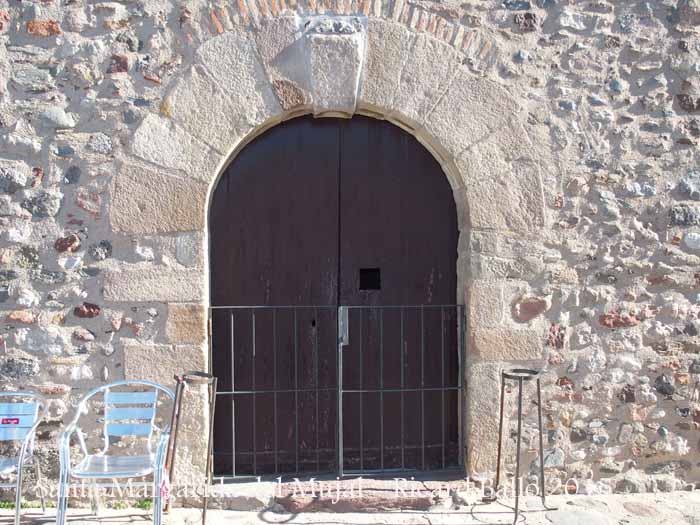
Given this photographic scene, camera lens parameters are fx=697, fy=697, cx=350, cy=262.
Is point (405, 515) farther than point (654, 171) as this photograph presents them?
No

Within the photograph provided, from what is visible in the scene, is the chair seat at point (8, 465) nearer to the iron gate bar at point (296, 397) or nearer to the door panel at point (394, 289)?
the iron gate bar at point (296, 397)

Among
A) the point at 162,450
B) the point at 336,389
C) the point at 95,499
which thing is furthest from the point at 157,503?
the point at 336,389

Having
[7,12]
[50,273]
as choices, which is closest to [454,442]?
[50,273]

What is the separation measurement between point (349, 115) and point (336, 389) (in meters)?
1.55

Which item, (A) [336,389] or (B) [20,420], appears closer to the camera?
(B) [20,420]

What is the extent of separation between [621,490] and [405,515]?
125 cm

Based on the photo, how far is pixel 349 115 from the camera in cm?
389

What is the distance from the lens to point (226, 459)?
3.95 meters

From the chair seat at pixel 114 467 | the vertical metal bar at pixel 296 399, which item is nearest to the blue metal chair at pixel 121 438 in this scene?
the chair seat at pixel 114 467

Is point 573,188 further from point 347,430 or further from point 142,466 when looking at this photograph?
point 142,466

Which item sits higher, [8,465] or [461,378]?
[461,378]

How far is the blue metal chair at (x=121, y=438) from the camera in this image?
3.02 m

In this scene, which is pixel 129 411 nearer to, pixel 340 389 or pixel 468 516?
pixel 340 389

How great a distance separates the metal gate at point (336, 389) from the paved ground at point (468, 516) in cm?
40
